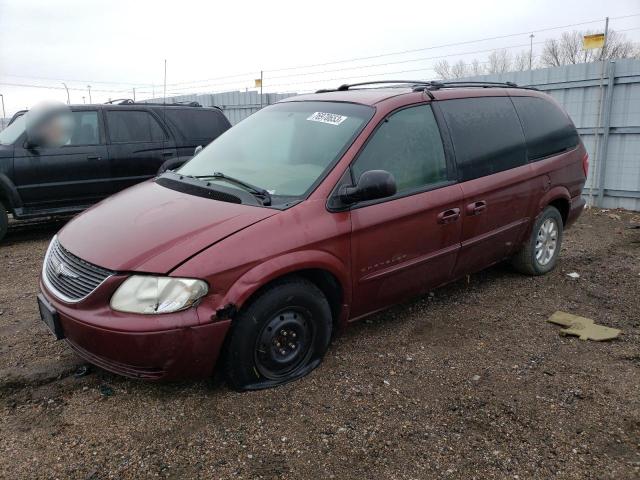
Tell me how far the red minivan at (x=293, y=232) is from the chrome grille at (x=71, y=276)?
0.01 m

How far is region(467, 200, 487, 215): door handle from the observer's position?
391cm

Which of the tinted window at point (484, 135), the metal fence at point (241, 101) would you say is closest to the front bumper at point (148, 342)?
the tinted window at point (484, 135)

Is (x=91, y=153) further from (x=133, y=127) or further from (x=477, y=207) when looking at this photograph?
(x=477, y=207)

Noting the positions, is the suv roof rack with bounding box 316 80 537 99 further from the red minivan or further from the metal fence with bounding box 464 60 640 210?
the metal fence with bounding box 464 60 640 210

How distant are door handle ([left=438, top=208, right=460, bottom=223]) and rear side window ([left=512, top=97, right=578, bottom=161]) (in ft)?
4.15

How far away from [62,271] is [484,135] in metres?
3.26

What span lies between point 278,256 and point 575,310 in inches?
111

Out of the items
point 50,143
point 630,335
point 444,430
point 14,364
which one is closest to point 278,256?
point 444,430

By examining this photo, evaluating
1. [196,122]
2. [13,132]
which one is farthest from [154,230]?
[196,122]

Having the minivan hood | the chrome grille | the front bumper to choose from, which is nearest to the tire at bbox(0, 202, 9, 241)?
the minivan hood

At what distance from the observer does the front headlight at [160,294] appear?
260 cm

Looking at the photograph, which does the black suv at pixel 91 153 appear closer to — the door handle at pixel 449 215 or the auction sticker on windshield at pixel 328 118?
the auction sticker on windshield at pixel 328 118

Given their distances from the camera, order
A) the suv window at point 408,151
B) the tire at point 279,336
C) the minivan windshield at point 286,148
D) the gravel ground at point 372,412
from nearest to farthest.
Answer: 1. the gravel ground at point 372,412
2. the tire at point 279,336
3. the minivan windshield at point 286,148
4. the suv window at point 408,151

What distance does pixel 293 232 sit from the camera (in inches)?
116
